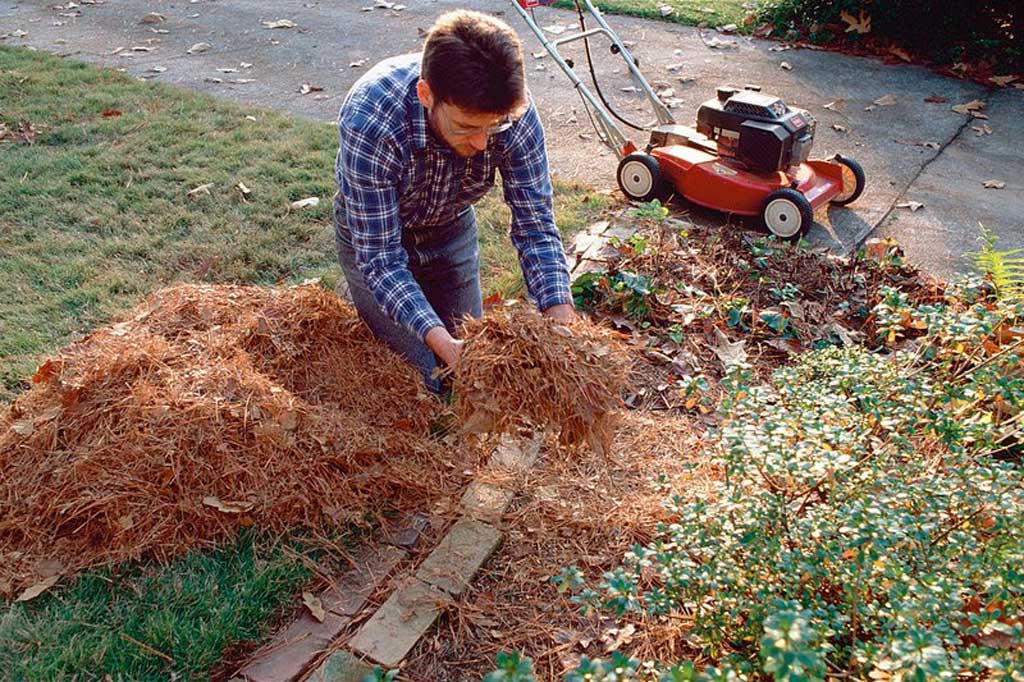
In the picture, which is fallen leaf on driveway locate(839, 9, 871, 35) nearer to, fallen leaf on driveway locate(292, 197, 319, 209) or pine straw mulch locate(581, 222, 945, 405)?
pine straw mulch locate(581, 222, 945, 405)

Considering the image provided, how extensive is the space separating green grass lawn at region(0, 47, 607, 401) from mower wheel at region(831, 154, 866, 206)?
4.06 feet

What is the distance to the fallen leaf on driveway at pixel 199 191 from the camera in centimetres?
463

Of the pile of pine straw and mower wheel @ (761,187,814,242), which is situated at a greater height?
mower wheel @ (761,187,814,242)

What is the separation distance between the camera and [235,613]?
231 cm

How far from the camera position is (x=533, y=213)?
9.32 feet

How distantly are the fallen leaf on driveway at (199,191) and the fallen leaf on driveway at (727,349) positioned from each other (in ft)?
9.27

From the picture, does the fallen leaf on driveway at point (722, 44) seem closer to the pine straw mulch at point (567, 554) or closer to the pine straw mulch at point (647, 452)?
the pine straw mulch at point (647, 452)

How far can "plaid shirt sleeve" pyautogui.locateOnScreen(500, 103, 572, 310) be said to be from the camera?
108 inches

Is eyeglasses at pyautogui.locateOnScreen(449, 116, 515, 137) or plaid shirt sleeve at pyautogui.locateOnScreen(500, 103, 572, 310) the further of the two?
plaid shirt sleeve at pyautogui.locateOnScreen(500, 103, 572, 310)

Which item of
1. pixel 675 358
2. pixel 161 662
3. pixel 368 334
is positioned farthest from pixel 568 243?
pixel 161 662

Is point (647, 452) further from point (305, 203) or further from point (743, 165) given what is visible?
point (305, 203)

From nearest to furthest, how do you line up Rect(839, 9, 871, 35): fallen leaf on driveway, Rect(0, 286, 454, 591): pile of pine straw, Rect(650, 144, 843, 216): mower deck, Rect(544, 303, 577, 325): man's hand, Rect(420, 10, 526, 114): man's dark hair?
Rect(420, 10, 526, 114): man's dark hair < Rect(0, 286, 454, 591): pile of pine straw < Rect(544, 303, 577, 325): man's hand < Rect(650, 144, 843, 216): mower deck < Rect(839, 9, 871, 35): fallen leaf on driveway

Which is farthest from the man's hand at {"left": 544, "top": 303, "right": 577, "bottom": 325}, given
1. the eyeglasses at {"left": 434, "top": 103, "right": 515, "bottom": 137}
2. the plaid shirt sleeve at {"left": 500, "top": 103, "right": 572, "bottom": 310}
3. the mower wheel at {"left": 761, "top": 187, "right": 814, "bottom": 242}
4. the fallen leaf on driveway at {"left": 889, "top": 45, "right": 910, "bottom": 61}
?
the fallen leaf on driveway at {"left": 889, "top": 45, "right": 910, "bottom": 61}

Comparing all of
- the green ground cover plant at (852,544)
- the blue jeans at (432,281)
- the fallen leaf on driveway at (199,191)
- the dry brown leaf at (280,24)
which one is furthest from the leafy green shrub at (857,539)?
the dry brown leaf at (280,24)
